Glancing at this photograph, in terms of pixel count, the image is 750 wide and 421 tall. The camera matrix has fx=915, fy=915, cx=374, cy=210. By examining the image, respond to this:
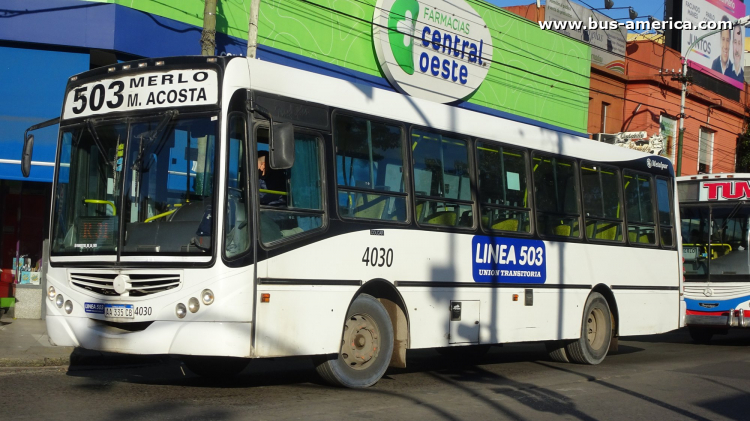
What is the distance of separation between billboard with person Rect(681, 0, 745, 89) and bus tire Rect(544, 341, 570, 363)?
26.3 metres

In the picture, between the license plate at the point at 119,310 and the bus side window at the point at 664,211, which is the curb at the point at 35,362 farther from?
the bus side window at the point at 664,211

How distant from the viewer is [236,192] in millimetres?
8141

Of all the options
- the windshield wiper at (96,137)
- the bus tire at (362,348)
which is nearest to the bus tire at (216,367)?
the bus tire at (362,348)

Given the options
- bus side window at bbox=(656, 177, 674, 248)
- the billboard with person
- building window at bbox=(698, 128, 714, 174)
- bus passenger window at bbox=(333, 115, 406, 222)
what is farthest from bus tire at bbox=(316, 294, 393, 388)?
the billboard with person

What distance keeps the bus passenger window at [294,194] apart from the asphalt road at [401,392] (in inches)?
62.6

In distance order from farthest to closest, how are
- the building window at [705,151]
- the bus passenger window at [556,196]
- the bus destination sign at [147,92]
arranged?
the building window at [705,151]
the bus passenger window at [556,196]
the bus destination sign at [147,92]

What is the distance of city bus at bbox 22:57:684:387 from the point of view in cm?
805

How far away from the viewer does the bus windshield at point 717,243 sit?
17.6m

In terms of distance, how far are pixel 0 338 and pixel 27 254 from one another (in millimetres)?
3878

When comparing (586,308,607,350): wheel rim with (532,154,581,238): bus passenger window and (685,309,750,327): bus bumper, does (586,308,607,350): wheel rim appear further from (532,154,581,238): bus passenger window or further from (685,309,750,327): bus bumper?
(685,309,750,327): bus bumper

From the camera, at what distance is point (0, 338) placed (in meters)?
13.0

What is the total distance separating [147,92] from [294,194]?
1.66 metres

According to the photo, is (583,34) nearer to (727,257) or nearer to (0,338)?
(727,257)

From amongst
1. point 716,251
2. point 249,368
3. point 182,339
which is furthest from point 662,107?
point 182,339
